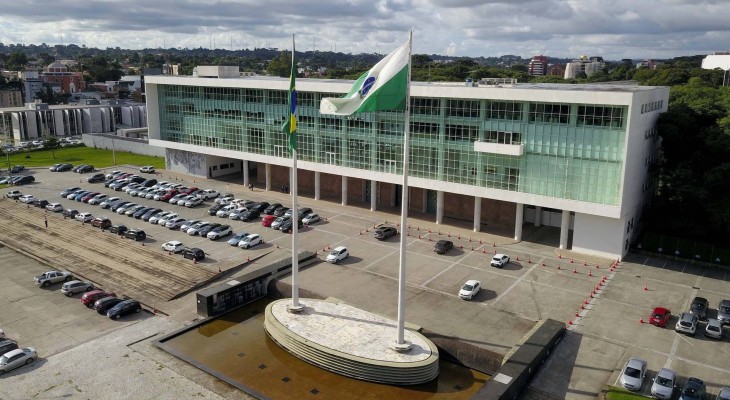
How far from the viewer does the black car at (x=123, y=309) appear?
39219 millimetres

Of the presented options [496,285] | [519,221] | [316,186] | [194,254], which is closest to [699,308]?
[496,285]

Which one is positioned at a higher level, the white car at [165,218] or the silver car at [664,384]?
the white car at [165,218]

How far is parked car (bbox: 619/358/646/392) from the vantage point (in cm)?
2984

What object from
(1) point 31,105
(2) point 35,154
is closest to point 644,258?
(2) point 35,154

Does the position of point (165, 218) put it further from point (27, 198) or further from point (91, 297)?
point (27, 198)

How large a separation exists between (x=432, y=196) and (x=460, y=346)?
1341 inches

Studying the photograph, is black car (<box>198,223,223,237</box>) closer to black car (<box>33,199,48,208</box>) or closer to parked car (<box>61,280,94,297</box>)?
parked car (<box>61,280,94,297</box>)

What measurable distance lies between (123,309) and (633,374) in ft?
110

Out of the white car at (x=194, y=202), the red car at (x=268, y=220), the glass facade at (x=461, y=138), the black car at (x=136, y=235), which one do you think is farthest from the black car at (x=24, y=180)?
the red car at (x=268, y=220)

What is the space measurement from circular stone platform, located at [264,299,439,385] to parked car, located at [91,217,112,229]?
30.2 metres

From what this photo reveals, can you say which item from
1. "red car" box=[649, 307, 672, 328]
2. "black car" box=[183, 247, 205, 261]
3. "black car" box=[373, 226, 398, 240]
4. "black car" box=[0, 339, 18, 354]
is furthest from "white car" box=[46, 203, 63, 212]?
"red car" box=[649, 307, 672, 328]

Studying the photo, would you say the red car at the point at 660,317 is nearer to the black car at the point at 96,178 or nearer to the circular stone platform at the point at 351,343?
the circular stone platform at the point at 351,343

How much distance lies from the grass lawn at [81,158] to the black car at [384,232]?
2125 inches

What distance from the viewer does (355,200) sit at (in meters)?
72.6
